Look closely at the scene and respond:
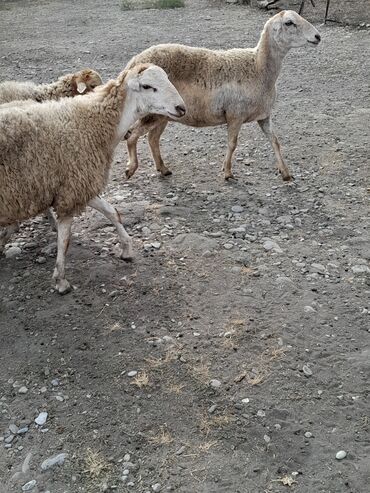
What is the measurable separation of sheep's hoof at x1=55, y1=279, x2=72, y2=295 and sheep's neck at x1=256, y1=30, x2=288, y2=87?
10.9ft

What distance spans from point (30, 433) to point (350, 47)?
33.1ft

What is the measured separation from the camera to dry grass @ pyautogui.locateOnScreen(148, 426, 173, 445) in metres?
3.40

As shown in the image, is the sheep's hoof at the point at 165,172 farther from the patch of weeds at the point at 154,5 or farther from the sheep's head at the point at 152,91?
the patch of weeds at the point at 154,5

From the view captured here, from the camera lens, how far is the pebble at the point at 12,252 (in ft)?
16.8

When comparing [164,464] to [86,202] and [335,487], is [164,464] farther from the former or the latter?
[86,202]

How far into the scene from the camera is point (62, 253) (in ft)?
15.1

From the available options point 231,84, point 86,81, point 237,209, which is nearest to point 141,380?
point 237,209

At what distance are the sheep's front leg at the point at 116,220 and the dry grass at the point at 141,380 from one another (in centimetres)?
137

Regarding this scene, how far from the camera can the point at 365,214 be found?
5777 millimetres

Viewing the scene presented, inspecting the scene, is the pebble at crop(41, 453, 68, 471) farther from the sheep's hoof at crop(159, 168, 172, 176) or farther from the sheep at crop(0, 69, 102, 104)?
the sheep's hoof at crop(159, 168, 172, 176)

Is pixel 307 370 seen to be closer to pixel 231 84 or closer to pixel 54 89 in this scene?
pixel 231 84

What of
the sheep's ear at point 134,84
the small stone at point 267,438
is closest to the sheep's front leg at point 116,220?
the sheep's ear at point 134,84

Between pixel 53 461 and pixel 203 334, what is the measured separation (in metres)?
1.38

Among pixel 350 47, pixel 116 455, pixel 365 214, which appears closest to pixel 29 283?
pixel 116 455
